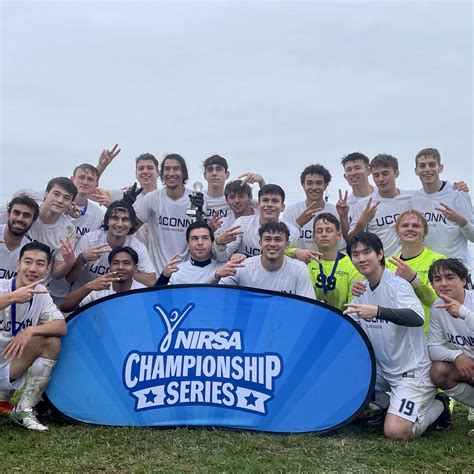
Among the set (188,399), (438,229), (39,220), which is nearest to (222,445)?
(188,399)

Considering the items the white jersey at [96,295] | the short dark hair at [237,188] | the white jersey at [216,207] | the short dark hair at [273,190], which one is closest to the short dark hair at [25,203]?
the white jersey at [96,295]

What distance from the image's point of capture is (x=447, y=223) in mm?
6621

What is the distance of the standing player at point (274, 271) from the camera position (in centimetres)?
540

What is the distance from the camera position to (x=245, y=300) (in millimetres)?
5043

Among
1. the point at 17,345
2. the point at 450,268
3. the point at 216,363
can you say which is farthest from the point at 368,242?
the point at 17,345

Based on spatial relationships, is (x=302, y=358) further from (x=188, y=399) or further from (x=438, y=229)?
(x=438, y=229)

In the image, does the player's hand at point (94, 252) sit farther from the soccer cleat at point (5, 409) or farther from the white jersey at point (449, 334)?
the white jersey at point (449, 334)

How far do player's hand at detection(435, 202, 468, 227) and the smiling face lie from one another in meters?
4.59

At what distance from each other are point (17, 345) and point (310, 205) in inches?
149

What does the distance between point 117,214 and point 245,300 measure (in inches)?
80.6

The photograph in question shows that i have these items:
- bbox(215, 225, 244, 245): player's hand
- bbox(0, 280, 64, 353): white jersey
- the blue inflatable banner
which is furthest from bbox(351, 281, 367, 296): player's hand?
bbox(0, 280, 64, 353): white jersey

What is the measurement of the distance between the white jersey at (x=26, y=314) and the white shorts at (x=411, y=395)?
321 cm

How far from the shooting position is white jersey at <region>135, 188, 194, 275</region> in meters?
7.10

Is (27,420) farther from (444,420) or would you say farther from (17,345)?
(444,420)
